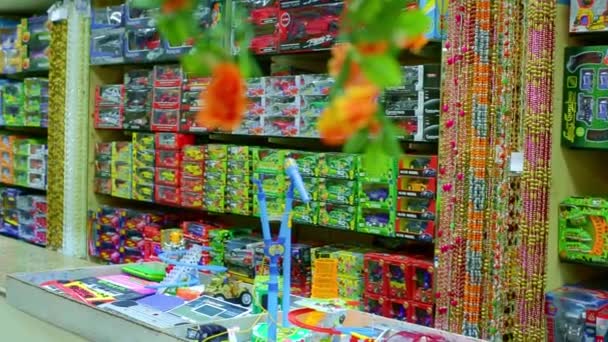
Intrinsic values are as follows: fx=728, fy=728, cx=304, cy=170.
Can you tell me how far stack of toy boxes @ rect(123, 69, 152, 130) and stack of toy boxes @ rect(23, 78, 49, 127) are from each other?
118 cm

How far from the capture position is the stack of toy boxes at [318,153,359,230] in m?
3.96

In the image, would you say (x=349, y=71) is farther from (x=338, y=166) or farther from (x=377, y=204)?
(x=338, y=166)

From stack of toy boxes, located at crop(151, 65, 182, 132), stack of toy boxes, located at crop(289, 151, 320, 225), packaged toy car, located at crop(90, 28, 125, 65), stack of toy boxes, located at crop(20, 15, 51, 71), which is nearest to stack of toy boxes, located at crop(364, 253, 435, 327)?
stack of toy boxes, located at crop(289, 151, 320, 225)

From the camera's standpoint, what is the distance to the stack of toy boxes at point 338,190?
396 cm

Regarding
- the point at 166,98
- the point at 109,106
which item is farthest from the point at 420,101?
the point at 109,106

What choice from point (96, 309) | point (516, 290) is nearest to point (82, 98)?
point (96, 309)

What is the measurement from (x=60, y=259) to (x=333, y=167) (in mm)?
2627

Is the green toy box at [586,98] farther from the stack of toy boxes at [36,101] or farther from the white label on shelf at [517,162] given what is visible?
the stack of toy boxes at [36,101]

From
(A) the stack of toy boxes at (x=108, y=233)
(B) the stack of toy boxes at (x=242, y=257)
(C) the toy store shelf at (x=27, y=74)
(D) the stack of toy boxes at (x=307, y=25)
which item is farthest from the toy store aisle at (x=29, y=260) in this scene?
(D) the stack of toy boxes at (x=307, y=25)

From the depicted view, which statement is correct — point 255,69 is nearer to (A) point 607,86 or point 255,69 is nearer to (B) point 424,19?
(B) point 424,19

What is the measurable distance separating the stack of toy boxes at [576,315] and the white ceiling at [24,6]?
5290 millimetres

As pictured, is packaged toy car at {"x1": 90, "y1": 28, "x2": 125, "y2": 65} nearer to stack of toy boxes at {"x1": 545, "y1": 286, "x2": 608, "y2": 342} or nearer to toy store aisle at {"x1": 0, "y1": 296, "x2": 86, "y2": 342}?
toy store aisle at {"x1": 0, "y1": 296, "x2": 86, "y2": 342}

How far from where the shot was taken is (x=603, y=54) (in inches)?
124

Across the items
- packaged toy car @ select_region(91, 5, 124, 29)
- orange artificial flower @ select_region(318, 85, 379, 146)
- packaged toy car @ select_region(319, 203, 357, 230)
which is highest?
packaged toy car @ select_region(91, 5, 124, 29)
